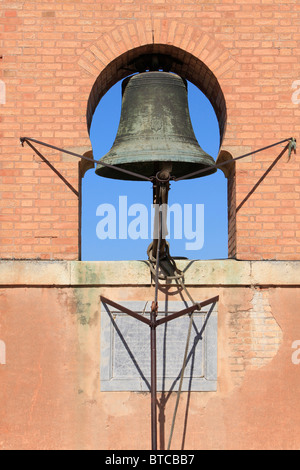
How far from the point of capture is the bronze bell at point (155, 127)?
5395 millimetres

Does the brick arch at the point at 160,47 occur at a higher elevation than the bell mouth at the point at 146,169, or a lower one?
higher

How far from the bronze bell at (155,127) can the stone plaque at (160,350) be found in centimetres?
105

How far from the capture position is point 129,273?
552cm

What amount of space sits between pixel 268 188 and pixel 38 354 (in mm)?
2054

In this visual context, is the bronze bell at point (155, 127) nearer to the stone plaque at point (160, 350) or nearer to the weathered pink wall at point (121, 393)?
the weathered pink wall at point (121, 393)

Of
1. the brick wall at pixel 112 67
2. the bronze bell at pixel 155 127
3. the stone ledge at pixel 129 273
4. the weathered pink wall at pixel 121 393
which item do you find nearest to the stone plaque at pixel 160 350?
the weathered pink wall at pixel 121 393

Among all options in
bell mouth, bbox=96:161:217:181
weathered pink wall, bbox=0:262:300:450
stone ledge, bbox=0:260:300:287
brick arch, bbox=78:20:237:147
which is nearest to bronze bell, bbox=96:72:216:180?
bell mouth, bbox=96:161:217:181

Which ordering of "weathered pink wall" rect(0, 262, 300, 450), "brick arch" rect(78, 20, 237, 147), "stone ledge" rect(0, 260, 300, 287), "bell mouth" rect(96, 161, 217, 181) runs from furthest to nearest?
"bell mouth" rect(96, 161, 217, 181)
"brick arch" rect(78, 20, 237, 147)
"stone ledge" rect(0, 260, 300, 287)
"weathered pink wall" rect(0, 262, 300, 450)

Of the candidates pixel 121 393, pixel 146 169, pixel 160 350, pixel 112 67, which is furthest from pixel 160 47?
pixel 121 393

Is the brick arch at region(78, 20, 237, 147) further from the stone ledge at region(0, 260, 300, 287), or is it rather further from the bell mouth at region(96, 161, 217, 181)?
the stone ledge at region(0, 260, 300, 287)

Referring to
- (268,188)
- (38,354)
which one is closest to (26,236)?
(38,354)

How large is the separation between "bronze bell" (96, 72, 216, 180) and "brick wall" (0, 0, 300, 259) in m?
0.24

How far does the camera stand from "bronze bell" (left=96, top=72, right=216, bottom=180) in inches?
212

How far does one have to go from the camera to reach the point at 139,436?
5.39 m
